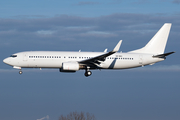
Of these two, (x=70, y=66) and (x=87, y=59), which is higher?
(x=87, y=59)

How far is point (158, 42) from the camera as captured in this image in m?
67.1

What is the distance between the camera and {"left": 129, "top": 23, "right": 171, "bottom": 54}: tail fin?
6625cm

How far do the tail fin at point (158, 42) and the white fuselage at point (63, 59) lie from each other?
106 inches

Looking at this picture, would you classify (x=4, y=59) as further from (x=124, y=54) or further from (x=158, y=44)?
(x=158, y=44)

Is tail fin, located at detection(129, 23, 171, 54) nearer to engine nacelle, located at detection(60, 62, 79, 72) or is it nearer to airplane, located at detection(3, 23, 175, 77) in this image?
airplane, located at detection(3, 23, 175, 77)

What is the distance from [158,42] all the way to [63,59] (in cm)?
1979

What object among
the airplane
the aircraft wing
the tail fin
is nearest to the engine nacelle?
the airplane

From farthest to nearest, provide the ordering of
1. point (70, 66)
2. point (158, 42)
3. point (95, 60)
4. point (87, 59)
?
point (158, 42)
point (95, 60)
point (87, 59)
point (70, 66)

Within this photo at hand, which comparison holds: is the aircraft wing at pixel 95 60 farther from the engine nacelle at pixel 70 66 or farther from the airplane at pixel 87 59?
the engine nacelle at pixel 70 66

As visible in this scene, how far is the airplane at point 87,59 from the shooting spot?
5931 cm

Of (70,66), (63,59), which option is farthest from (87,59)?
(63,59)

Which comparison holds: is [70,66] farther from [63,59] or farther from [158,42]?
[158,42]

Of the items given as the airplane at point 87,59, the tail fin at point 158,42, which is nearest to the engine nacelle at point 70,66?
the airplane at point 87,59

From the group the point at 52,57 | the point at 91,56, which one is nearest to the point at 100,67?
the point at 91,56
